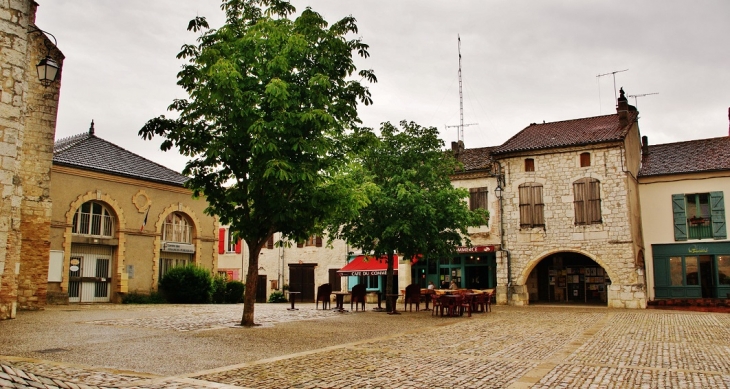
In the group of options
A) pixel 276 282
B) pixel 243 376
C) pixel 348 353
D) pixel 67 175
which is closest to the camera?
pixel 243 376

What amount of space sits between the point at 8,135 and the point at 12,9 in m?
1.65

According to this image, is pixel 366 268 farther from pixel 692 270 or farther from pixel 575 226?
pixel 692 270

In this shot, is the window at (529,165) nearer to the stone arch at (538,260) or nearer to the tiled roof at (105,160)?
the stone arch at (538,260)

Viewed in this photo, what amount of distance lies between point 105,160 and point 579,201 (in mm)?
20079

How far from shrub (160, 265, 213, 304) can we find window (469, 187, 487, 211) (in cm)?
1241

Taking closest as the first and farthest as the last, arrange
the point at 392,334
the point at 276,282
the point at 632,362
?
the point at 632,362
the point at 392,334
the point at 276,282

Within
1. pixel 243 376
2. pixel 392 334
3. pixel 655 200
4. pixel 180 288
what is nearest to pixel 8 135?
pixel 243 376

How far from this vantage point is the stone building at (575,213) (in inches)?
938

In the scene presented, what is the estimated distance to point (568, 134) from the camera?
2648 cm

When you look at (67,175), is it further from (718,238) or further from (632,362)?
(718,238)

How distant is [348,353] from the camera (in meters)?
9.01

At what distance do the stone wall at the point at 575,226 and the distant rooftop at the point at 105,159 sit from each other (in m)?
15.3

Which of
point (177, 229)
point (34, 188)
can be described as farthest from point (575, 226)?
point (34, 188)

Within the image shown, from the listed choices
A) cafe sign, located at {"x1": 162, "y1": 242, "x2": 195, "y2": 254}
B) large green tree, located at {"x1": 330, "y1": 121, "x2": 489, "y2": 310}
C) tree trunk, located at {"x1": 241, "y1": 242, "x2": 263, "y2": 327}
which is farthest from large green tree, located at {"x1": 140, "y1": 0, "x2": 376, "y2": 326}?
cafe sign, located at {"x1": 162, "y1": 242, "x2": 195, "y2": 254}
